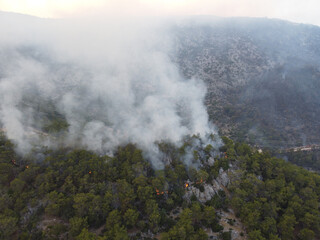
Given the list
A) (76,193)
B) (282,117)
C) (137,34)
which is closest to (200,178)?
(76,193)

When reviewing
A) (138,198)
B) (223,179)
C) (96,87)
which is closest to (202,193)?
(223,179)

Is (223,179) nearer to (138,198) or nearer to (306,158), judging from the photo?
(138,198)

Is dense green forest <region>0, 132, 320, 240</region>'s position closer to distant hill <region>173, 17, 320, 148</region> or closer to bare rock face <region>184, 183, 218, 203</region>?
bare rock face <region>184, 183, 218, 203</region>

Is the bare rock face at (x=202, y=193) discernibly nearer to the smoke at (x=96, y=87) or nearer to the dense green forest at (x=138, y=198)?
the dense green forest at (x=138, y=198)

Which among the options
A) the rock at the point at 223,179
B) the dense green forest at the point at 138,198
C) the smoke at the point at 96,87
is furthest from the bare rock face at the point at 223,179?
the smoke at the point at 96,87

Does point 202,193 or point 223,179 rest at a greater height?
point 223,179

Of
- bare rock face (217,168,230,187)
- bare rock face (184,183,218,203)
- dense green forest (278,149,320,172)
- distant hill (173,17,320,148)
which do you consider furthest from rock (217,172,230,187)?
dense green forest (278,149,320,172)

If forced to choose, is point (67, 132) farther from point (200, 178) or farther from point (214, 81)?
point (214, 81)
